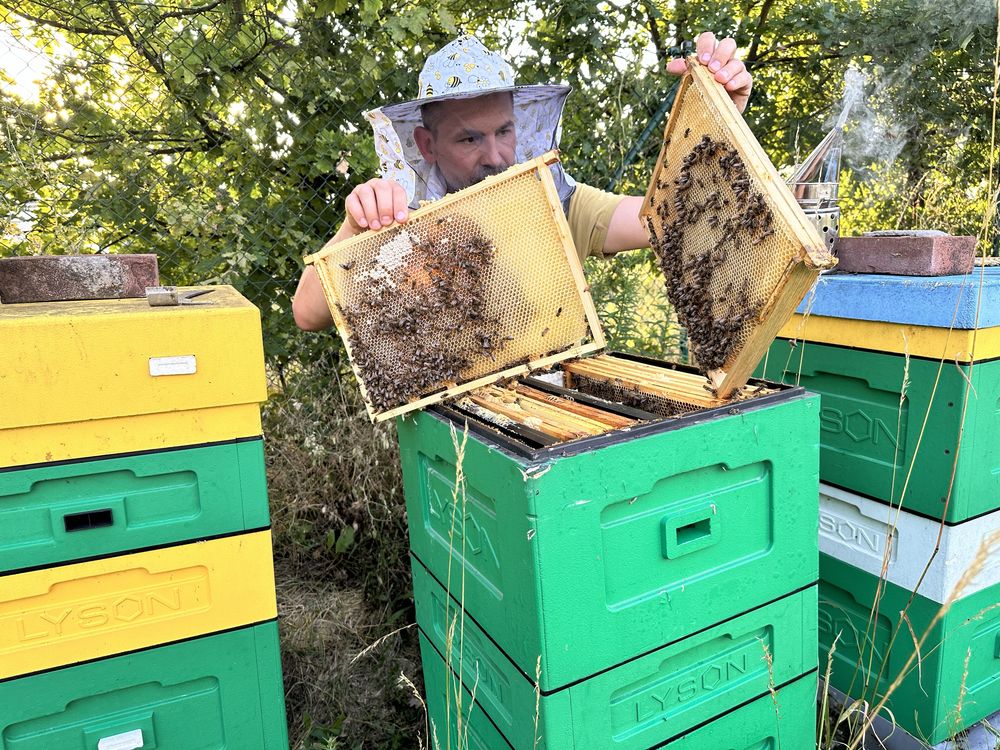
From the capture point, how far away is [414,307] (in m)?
1.77

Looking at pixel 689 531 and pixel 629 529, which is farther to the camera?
pixel 689 531

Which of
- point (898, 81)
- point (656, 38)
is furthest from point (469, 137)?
point (898, 81)

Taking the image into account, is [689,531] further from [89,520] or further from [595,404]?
[89,520]

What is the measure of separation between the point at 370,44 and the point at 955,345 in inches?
109

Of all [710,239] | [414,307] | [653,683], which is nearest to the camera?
[653,683]

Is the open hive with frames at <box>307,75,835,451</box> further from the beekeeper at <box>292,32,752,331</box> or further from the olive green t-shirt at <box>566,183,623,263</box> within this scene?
the olive green t-shirt at <box>566,183,623,263</box>

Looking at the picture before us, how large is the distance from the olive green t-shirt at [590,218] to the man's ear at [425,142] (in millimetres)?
547

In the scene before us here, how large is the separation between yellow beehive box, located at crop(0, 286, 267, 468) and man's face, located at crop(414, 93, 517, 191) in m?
0.92

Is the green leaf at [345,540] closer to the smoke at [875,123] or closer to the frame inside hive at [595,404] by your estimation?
the frame inside hive at [595,404]

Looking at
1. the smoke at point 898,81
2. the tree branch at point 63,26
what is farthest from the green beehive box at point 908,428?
the tree branch at point 63,26

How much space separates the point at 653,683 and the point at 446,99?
5.65 ft

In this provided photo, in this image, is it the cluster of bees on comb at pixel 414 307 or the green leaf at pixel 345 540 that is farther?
the green leaf at pixel 345 540

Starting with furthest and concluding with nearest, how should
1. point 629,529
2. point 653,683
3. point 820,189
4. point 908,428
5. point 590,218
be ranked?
point 590,218 < point 820,189 < point 908,428 < point 653,683 < point 629,529

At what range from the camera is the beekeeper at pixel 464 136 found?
2.04m
